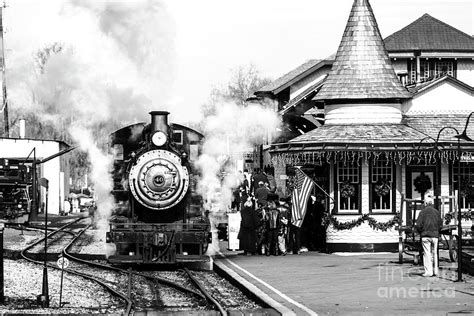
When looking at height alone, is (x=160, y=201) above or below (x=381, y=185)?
below

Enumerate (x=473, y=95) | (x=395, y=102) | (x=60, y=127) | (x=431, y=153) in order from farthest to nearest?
1. (x=60, y=127)
2. (x=473, y=95)
3. (x=395, y=102)
4. (x=431, y=153)

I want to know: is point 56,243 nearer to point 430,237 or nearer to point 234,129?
point 234,129

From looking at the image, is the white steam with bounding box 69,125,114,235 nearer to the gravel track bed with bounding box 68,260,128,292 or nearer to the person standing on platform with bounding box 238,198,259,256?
the gravel track bed with bounding box 68,260,128,292

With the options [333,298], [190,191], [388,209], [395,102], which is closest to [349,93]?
[395,102]

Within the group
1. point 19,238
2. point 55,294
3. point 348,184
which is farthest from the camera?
point 19,238

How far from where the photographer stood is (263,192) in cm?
2908

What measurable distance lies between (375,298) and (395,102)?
12540mm

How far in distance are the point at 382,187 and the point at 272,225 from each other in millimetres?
3209

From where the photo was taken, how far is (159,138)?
84.9 ft

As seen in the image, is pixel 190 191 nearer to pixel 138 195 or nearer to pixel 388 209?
pixel 138 195

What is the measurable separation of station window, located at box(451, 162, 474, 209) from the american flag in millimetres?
4335

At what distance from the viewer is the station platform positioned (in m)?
16.9

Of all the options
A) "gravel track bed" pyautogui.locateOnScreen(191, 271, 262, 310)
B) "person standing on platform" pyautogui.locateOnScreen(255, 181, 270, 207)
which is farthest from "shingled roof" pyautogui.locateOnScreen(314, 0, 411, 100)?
"gravel track bed" pyautogui.locateOnScreen(191, 271, 262, 310)

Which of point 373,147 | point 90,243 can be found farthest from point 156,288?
point 90,243
